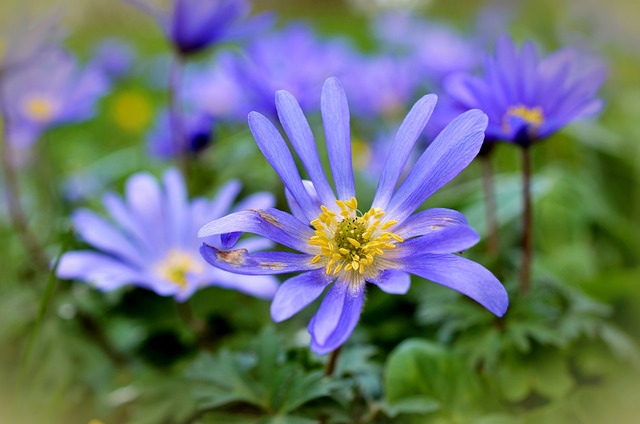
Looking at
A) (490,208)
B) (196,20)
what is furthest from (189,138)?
(490,208)

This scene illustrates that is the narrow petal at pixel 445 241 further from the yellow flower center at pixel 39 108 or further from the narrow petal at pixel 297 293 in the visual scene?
the yellow flower center at pixel 39 108

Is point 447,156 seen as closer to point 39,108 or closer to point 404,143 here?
point 404,143

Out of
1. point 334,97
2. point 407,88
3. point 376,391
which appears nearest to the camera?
point 334,97

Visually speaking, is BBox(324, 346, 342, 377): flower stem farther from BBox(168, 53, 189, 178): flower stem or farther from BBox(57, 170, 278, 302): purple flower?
BBox(168, 53, 189, 178): flower stem

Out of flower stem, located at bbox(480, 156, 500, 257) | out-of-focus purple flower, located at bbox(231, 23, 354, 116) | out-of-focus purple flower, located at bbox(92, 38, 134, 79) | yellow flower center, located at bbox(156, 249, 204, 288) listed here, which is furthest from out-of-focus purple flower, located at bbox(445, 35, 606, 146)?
out-of-focus purple flower, located at bbox(92, 38, 134, 79)

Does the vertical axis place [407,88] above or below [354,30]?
above

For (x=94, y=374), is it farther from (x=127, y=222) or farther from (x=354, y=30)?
(x=354, y=30)

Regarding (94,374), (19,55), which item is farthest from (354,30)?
(94,374)

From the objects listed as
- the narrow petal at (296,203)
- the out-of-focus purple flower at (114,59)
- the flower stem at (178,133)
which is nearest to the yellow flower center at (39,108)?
the flower stem at (178,133)
